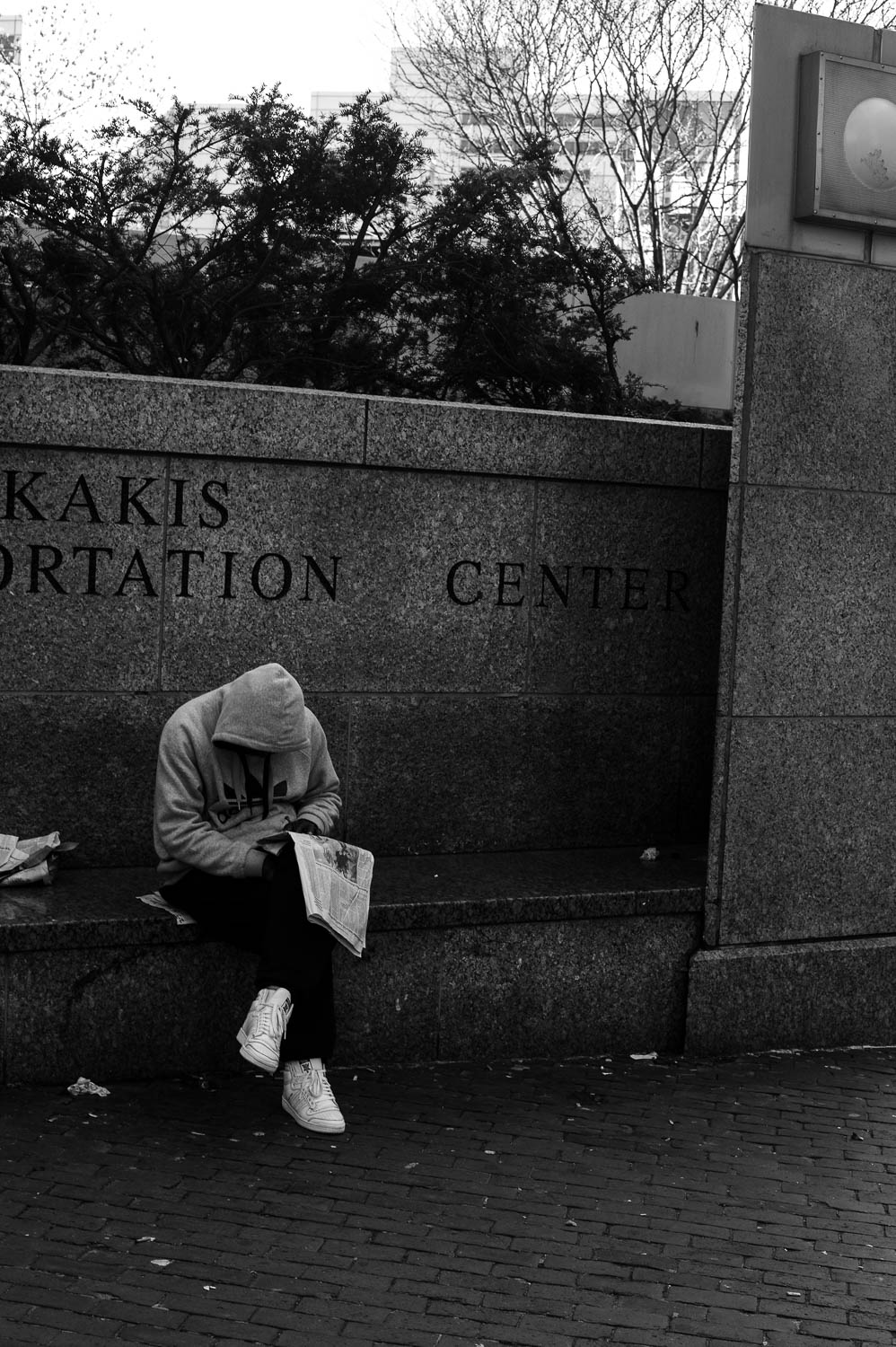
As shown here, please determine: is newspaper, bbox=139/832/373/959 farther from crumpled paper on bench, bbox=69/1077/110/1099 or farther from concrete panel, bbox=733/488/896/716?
concrete panel, bbox=733/488/896/716

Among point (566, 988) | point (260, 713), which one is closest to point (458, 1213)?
point (566, 988)

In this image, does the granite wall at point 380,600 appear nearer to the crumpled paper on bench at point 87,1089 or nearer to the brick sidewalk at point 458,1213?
the crumpled paper on bench at point 87,1089

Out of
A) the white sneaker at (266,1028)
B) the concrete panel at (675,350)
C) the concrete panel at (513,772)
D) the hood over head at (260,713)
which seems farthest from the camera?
the concrete panel at (675,350)

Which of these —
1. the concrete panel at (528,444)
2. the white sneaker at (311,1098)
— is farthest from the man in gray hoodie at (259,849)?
the concrete panel at (528,444)

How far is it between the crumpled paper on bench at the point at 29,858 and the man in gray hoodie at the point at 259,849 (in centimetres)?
54

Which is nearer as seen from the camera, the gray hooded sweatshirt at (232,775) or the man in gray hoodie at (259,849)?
the man in gray hoodie at (259,849)

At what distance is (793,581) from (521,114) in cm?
1632

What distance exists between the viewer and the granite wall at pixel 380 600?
5.54 meters

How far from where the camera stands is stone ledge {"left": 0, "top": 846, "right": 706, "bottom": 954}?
4.88 meters

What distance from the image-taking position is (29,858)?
5297 millimetres

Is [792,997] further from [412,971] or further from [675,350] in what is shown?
[675,350]

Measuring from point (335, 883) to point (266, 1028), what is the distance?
0.53 m

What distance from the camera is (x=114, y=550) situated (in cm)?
562

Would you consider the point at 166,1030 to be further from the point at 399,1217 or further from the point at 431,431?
the point at 431,431
